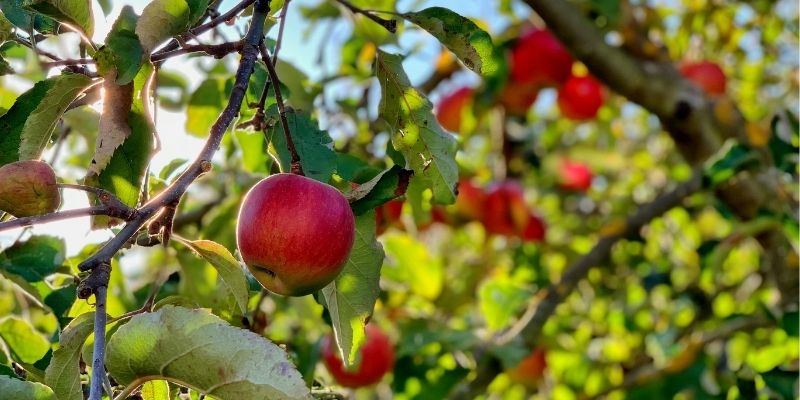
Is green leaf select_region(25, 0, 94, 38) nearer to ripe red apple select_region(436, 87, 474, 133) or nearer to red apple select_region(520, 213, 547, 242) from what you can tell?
ripe red apple select_region(436, 87, 474, 133)

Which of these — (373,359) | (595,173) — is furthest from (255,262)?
(595,173)

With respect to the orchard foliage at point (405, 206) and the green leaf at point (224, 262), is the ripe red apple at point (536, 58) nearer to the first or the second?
the orchard foliage at point (405, 206)

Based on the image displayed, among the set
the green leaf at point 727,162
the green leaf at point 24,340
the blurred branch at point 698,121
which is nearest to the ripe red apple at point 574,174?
the blurred branch at point 698,121

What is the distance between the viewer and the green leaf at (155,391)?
723 millimetres

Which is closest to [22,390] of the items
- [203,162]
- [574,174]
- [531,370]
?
[203,162]

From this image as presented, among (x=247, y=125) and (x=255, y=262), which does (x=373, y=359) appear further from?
(x=255, y=262)

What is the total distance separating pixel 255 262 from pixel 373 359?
107cm

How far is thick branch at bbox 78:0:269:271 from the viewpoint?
598mm

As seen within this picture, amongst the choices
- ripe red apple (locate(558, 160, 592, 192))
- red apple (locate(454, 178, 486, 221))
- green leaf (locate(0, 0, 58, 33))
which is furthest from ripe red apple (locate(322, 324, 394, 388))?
ripe red apple (locate(558, 160, 592, 192))

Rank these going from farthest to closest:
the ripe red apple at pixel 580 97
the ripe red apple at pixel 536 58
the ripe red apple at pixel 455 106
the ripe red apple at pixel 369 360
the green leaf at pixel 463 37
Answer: the ripe red apple at pixel 580 97, the ripe red apple at pixel 455 106, the ripe red apple at pixel 536 58, the ripe red apple at pixel 369 360, the green leaf at pixel 463 37

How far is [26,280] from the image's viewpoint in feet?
3.41

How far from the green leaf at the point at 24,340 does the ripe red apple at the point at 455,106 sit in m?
1.55

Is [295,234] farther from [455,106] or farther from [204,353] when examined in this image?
[455,106]

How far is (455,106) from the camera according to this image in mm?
2443
